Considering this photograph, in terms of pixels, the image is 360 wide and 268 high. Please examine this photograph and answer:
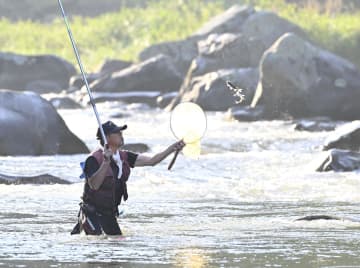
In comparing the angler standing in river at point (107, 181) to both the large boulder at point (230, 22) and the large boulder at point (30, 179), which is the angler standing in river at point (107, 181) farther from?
the large boulder at point (230, 22)

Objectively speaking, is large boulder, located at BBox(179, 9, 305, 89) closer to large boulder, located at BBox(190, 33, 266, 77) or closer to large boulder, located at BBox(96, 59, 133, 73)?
large boulder, located at BBox(190, 33, 266, 77)

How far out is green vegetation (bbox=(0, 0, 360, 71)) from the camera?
39.3 meters

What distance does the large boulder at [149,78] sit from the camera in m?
33.0

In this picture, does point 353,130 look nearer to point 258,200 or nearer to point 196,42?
point 258,200

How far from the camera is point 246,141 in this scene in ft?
73.5

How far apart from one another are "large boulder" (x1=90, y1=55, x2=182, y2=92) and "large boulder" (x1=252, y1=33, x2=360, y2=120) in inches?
265

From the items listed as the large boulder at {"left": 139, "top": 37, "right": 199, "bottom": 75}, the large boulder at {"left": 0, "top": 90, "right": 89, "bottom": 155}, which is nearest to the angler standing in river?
the large boulder at {"left": 0, "top": 90, "right": 89, "bottom": 155}

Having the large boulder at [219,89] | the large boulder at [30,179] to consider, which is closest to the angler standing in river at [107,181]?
the large boulder at [30,179]

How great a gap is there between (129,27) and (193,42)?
8.29 meters

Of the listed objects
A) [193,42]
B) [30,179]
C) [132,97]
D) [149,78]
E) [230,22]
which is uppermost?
[230,22]

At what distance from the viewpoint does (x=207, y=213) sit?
1288cm

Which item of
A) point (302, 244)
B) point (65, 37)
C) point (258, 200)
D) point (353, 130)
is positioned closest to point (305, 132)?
point (353, 130)

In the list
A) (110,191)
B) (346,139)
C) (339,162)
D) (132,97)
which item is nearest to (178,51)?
(132,97)

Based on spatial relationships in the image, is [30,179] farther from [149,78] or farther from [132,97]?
[149,78]
